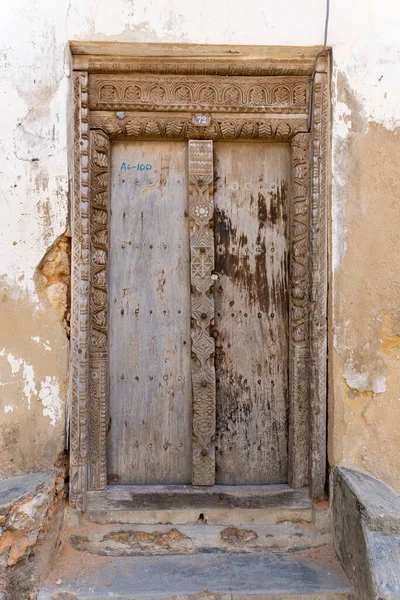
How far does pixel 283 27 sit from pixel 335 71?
37 cm

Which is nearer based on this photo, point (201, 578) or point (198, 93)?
point (201, 578)

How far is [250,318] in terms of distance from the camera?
2736 mm

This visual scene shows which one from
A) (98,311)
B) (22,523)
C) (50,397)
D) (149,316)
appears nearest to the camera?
(22,523)

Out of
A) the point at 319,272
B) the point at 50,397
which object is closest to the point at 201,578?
the point at 50,397

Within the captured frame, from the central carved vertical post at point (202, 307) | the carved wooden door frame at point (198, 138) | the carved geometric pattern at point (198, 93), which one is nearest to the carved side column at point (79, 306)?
the carved wooden door frame at point (198, 138)

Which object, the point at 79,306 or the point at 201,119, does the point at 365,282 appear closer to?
the point at 201,119

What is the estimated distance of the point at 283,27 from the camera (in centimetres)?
249

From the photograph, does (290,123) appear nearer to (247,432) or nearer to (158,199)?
(158,199)

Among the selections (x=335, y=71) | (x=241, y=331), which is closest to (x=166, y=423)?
(x=241, y=331)

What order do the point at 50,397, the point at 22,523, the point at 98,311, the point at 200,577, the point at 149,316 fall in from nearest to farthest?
the point at 22,523, the point at 200,577, the point at 50,397, the point at 98,311, the point at 149,316

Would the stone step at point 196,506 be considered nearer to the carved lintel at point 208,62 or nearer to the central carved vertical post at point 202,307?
the central carved vertical post at point 202,307

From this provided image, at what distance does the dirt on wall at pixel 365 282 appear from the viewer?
2504 millimetres

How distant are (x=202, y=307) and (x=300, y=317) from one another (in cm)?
57

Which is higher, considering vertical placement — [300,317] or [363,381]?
[300,317]
